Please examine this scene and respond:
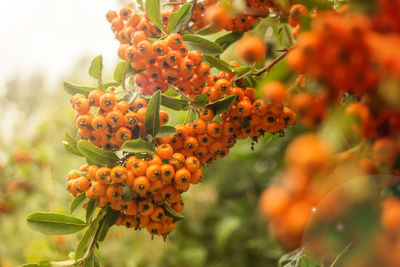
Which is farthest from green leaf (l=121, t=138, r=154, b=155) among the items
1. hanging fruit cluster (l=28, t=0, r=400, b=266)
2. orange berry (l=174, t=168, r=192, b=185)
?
orange berry (l=174, t=168, r=192, b=185)

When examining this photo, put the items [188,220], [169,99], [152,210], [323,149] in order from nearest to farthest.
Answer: [323,149]
[152,210]
[169,99]
[188,220]

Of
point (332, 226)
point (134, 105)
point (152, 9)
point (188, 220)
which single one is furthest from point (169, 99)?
point (188, 220)

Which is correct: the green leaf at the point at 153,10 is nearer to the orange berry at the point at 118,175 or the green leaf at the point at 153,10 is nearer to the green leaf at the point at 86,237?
the orange berry at the point at 118,175

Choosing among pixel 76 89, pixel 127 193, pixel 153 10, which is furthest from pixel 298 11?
pixel 76 89

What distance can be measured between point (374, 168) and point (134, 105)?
33.2 inches

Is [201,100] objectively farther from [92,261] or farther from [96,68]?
[92,261]

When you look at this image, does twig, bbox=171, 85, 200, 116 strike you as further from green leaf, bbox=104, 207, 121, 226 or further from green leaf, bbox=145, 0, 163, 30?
green leaf, bbox=104, 207, 121, 226

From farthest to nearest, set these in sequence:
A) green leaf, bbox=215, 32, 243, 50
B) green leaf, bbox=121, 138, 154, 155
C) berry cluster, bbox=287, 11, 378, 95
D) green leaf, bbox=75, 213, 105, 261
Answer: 1. green leaf, bbox=215, 32, 243, 50
2. green leaf, bbox=75, 213, 105, 261
3. green leaf, bbox=121, 138, 154, 155
4. berry cluster, bbox=287, 11, 378, 95

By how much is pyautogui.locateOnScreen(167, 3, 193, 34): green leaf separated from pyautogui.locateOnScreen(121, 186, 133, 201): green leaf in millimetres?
636

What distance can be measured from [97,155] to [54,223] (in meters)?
0.44

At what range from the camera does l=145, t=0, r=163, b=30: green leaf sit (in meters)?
1.20

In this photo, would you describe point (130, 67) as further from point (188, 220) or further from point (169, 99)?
point (188, 220)

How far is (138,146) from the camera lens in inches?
41.8

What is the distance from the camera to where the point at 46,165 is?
13.1 feet
